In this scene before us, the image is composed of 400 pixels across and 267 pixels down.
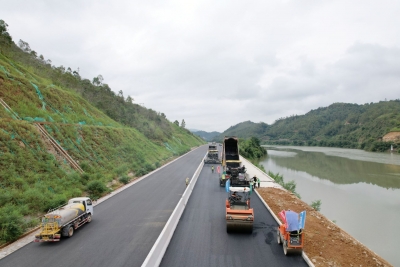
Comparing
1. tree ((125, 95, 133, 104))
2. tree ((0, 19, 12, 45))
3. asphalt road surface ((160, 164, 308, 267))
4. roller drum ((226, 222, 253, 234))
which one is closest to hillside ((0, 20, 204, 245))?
tree ((0, 19, 12, 45))

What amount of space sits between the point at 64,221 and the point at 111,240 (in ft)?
6.78

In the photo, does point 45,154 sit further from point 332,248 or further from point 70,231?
point 332,248

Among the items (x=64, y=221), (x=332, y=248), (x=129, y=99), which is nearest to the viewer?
(x=332, y=248)

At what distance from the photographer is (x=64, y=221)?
941cm

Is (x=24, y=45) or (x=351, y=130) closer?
(x=24, y=45)

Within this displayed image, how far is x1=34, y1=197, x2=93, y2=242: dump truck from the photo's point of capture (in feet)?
28.9

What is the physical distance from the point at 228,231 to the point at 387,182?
29.0 m

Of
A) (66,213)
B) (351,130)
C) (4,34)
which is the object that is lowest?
(66,213)

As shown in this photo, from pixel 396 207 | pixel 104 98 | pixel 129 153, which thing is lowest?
pixel 396 207

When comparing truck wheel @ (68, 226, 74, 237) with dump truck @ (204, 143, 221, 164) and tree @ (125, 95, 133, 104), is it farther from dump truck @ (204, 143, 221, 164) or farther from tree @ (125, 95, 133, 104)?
tree @ (125, 95, 133, 104)

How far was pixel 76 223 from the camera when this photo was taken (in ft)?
33.2

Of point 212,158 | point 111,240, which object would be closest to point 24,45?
point 212,158

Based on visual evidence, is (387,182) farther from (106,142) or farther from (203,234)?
(106,142)

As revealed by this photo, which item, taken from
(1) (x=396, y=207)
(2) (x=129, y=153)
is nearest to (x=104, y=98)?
(2) (x=129, y=153)
